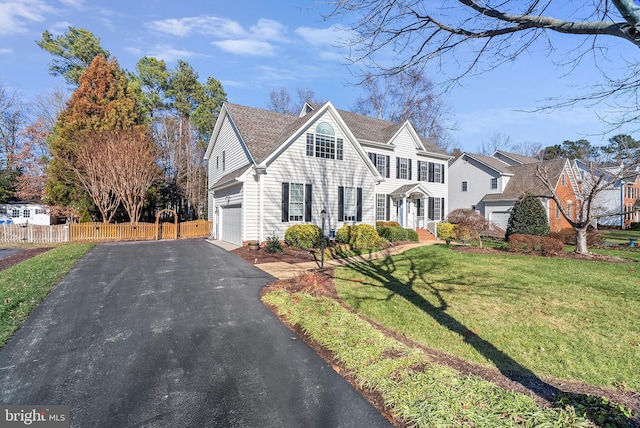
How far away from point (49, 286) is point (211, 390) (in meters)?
6.95

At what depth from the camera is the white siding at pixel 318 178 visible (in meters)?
14.5

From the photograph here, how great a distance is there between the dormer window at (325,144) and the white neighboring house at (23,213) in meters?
27.8

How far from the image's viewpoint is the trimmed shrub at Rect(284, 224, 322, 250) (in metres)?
13.8

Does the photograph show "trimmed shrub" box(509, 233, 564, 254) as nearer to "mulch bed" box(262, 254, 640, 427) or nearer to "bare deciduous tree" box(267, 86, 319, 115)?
"mulch bed" box(262, 254, 640, 427)

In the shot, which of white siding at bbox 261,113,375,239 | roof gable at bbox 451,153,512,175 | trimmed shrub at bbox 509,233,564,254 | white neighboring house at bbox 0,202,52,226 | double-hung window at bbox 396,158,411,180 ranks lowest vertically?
trimmed shrub at bbox 509,233,564,254

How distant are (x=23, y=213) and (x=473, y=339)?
127ft

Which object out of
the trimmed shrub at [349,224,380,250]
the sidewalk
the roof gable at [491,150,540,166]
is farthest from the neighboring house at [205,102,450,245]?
the roof gable at [491,150,540,166]

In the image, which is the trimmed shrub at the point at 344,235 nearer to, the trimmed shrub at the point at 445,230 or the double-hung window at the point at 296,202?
the double-hung window at the point at 296,202

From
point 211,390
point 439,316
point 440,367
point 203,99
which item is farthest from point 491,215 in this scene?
point 203,99

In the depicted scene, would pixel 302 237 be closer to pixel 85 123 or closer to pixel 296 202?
pixel 296 202

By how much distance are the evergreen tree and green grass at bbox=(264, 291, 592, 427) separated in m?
16.2

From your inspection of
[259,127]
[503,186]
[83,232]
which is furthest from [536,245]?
[83,232]

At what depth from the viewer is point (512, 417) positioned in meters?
2.79

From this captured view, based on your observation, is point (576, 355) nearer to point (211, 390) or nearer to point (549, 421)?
point (549, 421)
